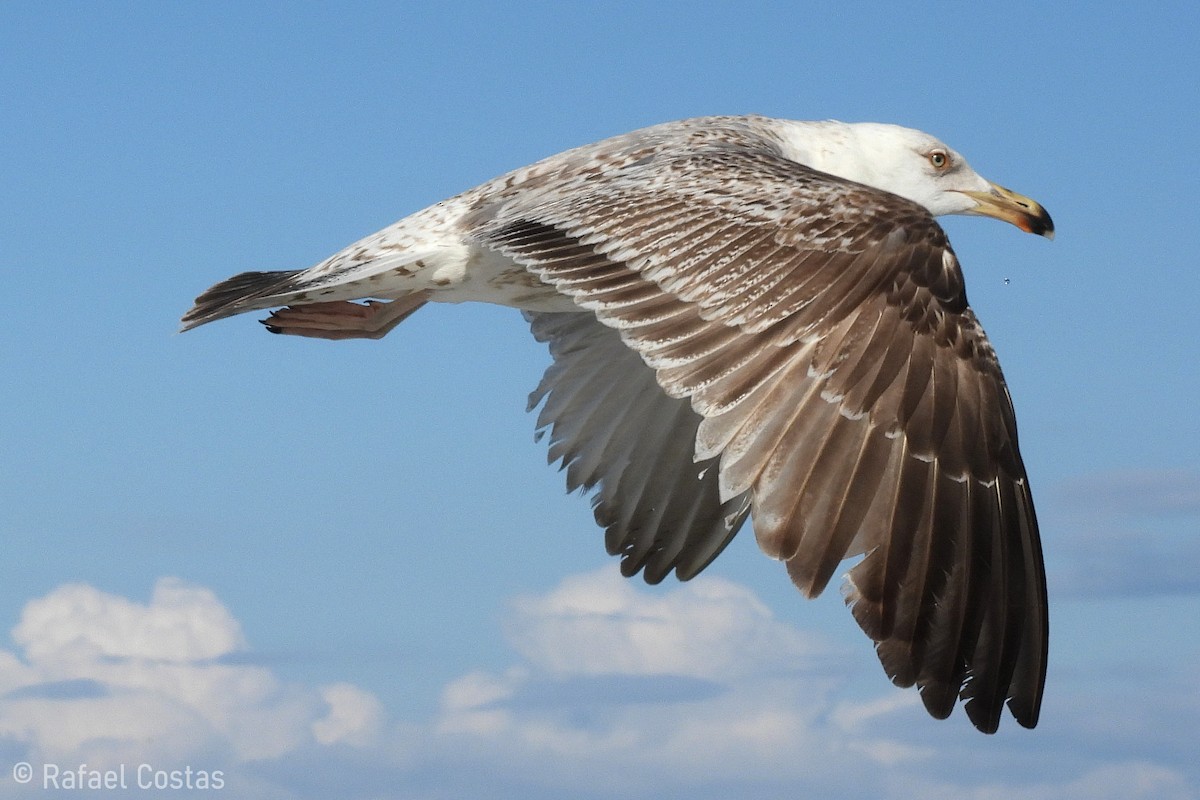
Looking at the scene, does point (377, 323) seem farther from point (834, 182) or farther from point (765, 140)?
point (834, 182)

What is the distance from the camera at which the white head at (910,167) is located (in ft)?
33.4

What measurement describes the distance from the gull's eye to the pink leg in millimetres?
3487

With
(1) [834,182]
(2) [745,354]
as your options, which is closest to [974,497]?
(2) [745,354]

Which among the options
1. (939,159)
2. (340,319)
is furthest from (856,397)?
(939,159)

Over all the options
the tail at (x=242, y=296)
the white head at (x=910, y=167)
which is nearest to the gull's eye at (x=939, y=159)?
the white head at (x=910, y=167)

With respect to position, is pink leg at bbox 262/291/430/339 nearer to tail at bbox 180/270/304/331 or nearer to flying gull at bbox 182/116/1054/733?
tail at bbox 180/270/304/331

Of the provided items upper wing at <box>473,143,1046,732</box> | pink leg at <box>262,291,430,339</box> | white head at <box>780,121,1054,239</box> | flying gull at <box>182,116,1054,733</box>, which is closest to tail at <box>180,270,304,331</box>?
pink leg at <box>262,291,430,339</box>

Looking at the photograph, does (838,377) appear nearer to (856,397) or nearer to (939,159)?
(856,397)

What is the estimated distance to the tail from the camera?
8805 millimetres

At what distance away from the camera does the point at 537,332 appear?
1016cm

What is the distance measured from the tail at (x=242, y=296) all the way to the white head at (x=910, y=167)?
3.28 metres

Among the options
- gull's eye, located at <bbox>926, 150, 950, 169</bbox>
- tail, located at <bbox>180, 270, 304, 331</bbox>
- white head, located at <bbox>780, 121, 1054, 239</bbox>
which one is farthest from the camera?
gull's eye, located at <bbox>926, 150, 950, 169</bbox>

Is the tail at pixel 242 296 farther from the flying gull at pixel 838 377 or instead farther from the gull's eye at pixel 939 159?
the gull's eye at pixel 939 159

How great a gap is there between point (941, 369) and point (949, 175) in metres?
4.28
